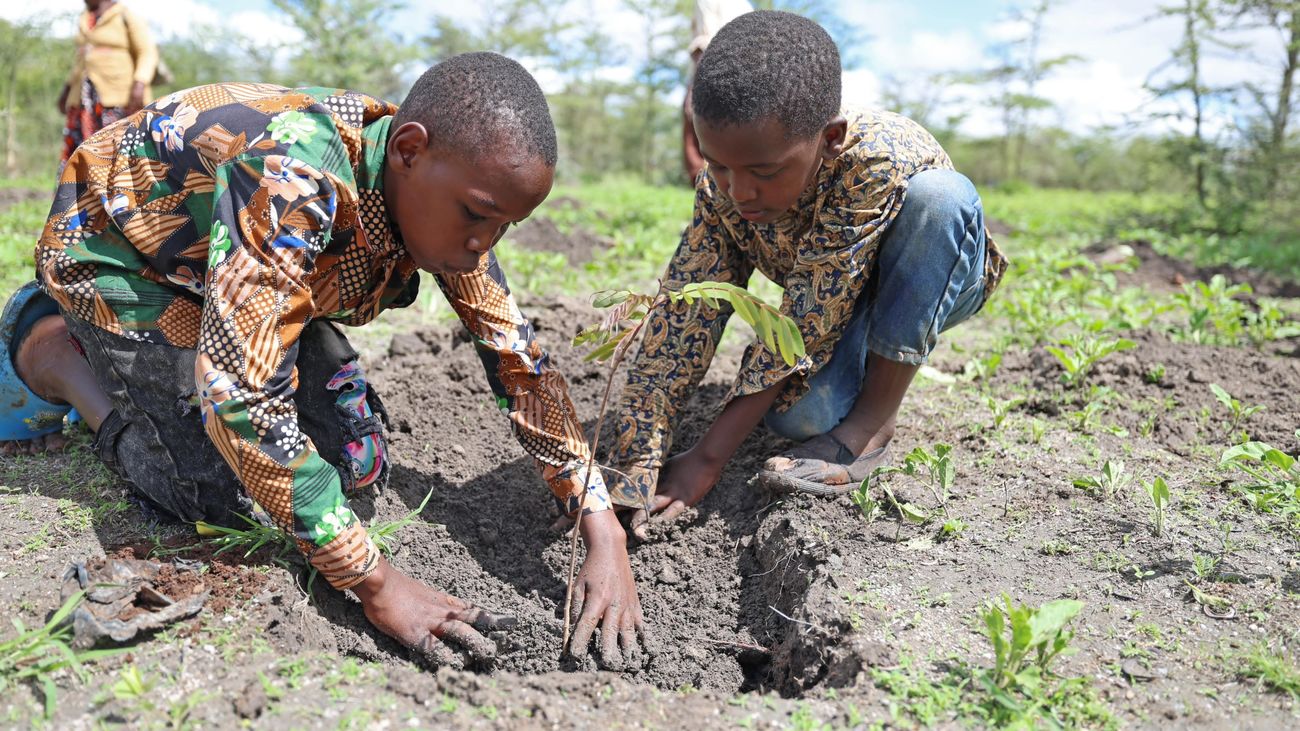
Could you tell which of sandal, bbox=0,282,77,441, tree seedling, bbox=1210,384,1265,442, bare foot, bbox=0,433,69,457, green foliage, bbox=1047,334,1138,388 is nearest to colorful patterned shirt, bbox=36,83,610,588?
sandal, bbox=0,282,77,441

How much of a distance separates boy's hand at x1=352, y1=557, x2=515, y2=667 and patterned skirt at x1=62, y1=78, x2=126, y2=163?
5.53 meters

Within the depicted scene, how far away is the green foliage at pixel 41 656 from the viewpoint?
155 cm

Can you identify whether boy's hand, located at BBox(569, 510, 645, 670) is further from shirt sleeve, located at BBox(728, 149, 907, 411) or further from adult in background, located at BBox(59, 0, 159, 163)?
adult in background, located at BBox(59, 0, 159, 163)

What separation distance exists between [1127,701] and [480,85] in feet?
5.54

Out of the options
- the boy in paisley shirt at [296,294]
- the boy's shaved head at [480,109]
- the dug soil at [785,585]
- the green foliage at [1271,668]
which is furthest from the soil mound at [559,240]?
the green foliage at [1271,668]

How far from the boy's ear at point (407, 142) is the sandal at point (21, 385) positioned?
1.39 metres

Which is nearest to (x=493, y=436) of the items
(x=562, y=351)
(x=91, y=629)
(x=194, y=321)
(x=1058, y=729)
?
(x=562, y=351)

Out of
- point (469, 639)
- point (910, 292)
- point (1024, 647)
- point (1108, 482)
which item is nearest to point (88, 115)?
point (469, 639)

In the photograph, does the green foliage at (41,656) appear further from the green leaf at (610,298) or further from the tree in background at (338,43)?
the tree in background at (338,43)

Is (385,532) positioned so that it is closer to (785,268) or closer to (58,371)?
(58,371)

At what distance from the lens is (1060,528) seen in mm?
2230

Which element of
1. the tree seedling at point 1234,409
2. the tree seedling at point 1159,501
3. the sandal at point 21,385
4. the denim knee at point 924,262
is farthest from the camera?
the tree seedling at point 1234,409

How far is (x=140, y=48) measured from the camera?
6.13m

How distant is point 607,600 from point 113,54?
602cm
